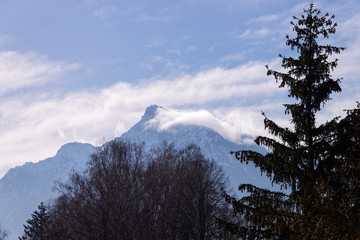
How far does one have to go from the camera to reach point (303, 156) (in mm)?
13070

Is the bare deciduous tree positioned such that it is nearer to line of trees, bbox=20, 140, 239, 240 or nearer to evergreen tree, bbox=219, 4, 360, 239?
line of trees, bbox=20, 140, 239, 240

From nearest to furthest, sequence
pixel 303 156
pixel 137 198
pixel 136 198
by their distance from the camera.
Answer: pixel 303 156 < pixel 136 198 < pixel 137 198

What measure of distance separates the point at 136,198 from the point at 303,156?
1853 centimetres

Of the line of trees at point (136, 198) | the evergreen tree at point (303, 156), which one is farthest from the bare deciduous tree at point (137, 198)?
the evergreen tree at point (303, 156)

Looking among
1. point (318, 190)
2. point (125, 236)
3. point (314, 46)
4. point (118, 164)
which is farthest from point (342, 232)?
point (118, 164)

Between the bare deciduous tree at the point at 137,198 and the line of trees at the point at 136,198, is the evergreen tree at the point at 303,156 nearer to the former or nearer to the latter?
the line of trees at the point at 136,198

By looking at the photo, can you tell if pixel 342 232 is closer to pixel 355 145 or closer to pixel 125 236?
pixel 355 145

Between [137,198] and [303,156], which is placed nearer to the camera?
[303,156]

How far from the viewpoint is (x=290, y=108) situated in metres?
13.8

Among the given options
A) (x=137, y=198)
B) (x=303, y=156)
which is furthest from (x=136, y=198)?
(x=303, y=156)

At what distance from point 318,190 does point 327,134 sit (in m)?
3.36

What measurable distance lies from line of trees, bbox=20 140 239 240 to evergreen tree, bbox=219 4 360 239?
397 inches

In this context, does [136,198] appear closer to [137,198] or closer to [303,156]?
[137,198]

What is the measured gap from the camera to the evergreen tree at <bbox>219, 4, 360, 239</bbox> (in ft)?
38.7
